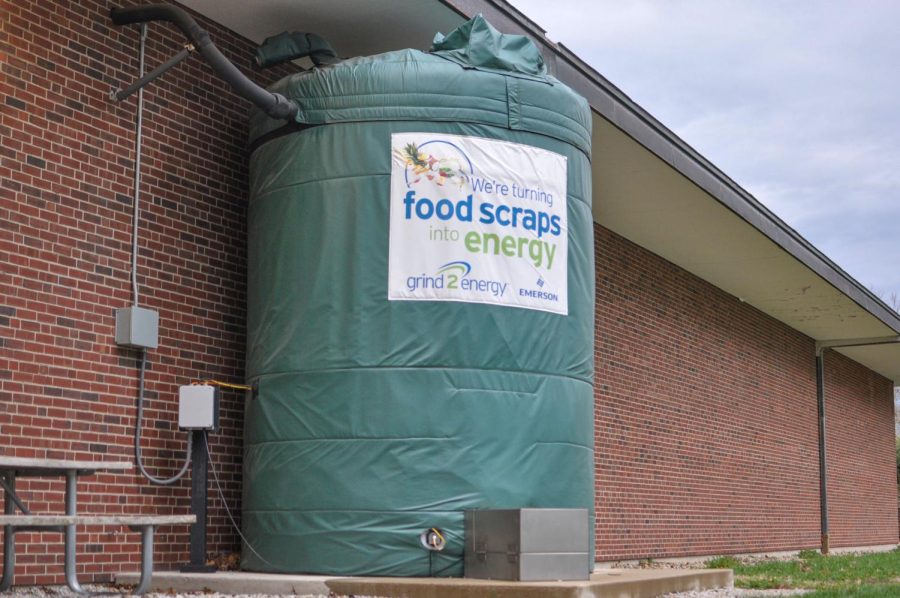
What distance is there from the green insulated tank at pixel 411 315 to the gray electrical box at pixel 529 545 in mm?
268

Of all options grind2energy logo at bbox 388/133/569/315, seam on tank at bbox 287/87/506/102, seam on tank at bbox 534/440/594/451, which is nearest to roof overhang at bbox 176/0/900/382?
seam on tank at bbox 287/87/506/102

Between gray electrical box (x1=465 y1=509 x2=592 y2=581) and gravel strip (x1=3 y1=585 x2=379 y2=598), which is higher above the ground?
gray electrical box (x1=465 y1=509 x2=592 y2=581)

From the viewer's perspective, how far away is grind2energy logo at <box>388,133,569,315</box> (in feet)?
26.2

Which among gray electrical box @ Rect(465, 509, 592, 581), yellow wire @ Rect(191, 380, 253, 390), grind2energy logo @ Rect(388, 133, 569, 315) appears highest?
grind2energy logo @ Rect(388, 133, 569, 315)

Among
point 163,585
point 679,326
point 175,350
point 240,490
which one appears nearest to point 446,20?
point 175,350

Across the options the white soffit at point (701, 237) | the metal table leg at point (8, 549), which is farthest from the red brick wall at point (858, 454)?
the metal table leg at point (8, 549)

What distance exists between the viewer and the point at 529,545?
7.13 meters

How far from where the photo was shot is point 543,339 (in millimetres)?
8250

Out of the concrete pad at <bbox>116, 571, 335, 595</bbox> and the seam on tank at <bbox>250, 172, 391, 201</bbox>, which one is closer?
the concrete pad at <bbox>116, 571, 335, 595</bbox>

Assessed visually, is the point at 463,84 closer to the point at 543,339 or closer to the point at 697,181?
the point at 543,339

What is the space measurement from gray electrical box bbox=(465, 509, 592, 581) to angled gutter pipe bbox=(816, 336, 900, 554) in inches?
603

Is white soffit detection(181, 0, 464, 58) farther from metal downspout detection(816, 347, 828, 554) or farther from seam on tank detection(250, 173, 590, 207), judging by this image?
metal downspout detection(816, 347, 828, 554)

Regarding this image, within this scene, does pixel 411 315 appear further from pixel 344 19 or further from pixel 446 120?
pixel 344 19

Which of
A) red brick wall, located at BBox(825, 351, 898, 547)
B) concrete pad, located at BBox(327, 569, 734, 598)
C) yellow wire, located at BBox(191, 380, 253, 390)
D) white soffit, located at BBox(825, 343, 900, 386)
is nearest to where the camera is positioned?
concrete pad, located at BBox(327, 569, 734, 598)
